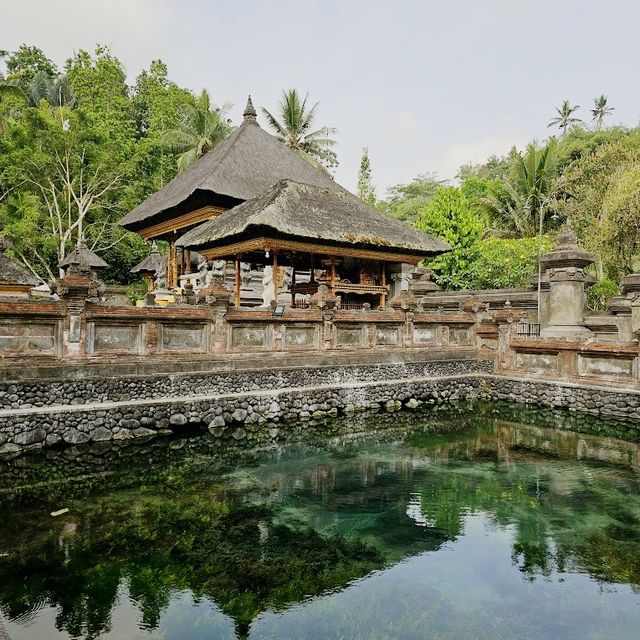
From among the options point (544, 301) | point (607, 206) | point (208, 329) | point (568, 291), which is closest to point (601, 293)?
point (607, 206)

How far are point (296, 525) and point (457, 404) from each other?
8100 mm

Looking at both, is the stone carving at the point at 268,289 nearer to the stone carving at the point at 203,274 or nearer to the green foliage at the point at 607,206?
the stone carving at the point at 203,274

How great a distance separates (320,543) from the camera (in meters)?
5.74

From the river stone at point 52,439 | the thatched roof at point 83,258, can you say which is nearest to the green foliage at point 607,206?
the thatched roof at point 83,258

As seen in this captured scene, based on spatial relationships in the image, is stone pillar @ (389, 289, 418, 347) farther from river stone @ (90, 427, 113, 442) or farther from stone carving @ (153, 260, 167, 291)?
stone carving @ (153, 260, 167, 291)

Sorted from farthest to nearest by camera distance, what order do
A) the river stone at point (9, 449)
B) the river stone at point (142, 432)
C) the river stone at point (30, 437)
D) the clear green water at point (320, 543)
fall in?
1. the river stone at point (142, 432)
2. the river stone at point (30, 437)
3. the river stone at point (9, 449)
4. the clear green water at point (320, 543)

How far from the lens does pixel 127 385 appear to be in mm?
9555

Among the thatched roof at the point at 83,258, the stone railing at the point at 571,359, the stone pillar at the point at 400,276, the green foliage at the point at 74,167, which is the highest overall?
the green foliage at the point at 74,167

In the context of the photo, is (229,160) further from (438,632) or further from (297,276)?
(438,632)

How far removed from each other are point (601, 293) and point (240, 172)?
45.8ft

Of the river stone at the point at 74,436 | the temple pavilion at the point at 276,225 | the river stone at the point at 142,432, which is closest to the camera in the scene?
the river stone at the point at 74,436

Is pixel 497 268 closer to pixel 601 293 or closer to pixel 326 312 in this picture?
pixel 601 293

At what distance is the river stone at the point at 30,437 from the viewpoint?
8.48 m

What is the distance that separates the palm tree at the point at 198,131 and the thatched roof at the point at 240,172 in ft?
36.5
